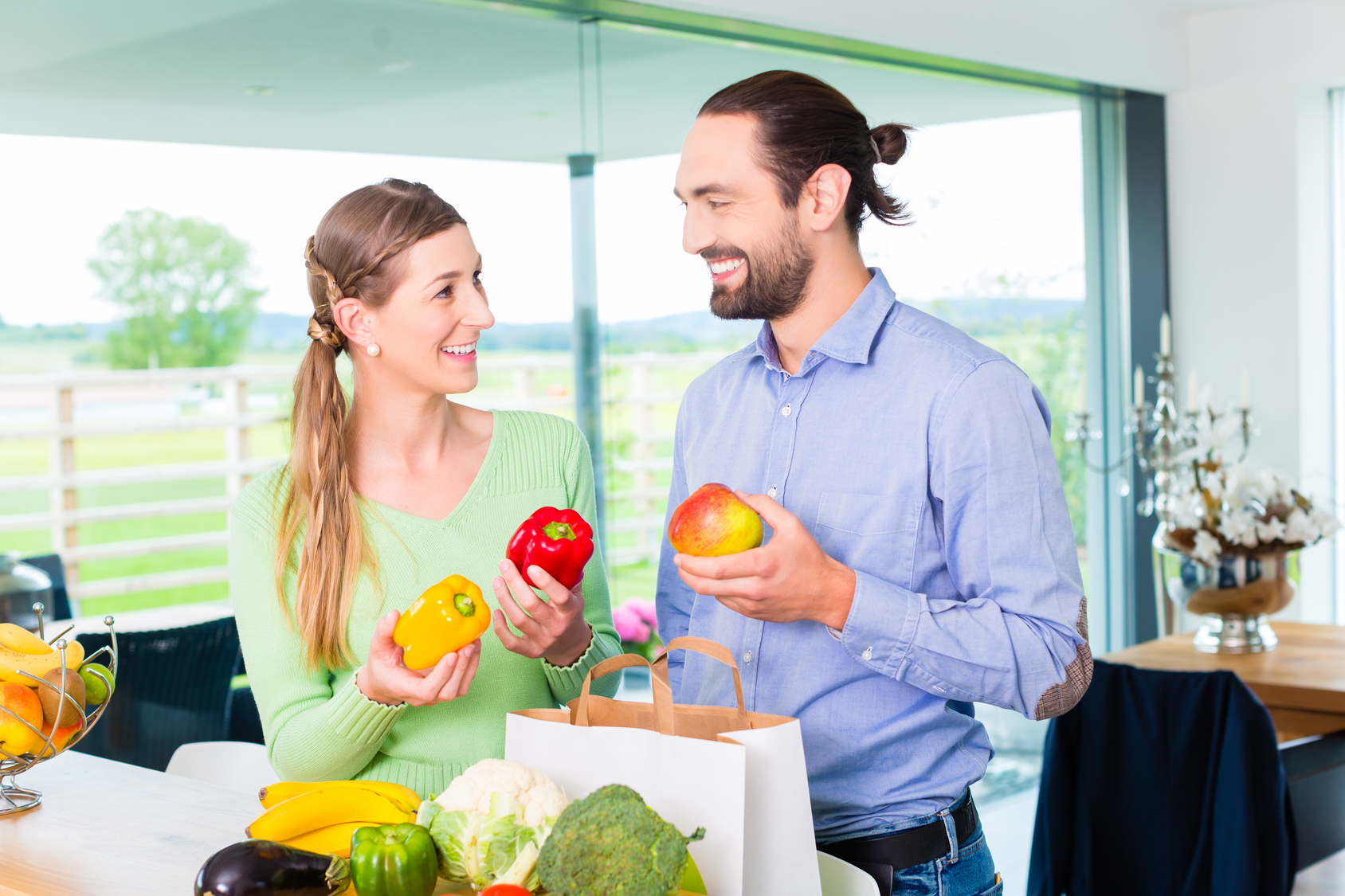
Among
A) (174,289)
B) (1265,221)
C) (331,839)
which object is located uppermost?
(1265,221)

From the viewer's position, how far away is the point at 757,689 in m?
1.49

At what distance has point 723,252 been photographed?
149cm

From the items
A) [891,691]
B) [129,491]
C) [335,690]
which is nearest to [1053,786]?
[891,691]

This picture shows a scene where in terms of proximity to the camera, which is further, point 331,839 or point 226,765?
point 226,765

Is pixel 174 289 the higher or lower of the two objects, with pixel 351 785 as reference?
higher

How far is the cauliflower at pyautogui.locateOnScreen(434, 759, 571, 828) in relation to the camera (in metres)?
1.07

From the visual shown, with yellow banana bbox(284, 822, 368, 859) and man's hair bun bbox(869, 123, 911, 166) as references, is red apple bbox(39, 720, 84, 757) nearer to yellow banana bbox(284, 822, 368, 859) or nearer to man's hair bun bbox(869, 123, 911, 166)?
yellow banana bbox(284, 822, 368, 859)

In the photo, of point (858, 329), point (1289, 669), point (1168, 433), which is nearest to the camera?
point (858, 329)

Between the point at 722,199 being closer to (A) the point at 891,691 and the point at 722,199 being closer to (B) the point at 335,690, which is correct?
(A) the point at 891,691

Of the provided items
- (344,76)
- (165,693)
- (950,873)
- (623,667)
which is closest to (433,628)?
(623,667)

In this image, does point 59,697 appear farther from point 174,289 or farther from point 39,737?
point 174,289

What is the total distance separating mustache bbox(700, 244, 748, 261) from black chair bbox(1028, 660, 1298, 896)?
147 cm

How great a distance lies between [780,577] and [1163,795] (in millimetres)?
1638

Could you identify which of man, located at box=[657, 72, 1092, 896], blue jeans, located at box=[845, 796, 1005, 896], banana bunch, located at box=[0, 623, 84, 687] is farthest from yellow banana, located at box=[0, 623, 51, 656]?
blue jeans, located at box=[845, 796, 1005, 896]
